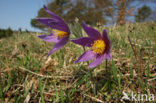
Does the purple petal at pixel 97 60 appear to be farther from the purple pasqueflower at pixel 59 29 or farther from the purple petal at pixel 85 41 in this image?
the purple pasqueflower at pixel 59 29

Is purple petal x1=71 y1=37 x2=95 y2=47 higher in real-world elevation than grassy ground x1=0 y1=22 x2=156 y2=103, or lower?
higher

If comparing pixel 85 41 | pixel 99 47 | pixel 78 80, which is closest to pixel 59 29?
pixel 85 41

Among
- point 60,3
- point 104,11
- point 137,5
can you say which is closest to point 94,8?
point 104,11

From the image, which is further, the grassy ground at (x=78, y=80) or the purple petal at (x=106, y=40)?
the grassy ground at (x=78, y=80)

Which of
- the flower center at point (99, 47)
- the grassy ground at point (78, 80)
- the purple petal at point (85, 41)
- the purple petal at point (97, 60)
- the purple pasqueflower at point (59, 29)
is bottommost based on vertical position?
the grassy ground at point (78, 80)

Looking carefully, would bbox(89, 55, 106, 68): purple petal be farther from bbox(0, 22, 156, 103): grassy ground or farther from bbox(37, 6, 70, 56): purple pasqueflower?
bbox(37, 6, 70, 56): purple pasqueflower

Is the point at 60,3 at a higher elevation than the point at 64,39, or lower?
higher

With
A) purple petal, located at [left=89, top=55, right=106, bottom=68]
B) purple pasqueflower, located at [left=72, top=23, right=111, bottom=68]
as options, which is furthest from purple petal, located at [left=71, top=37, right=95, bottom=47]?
purple petal, located at [left=89, top=55, right=106, bottom=68]

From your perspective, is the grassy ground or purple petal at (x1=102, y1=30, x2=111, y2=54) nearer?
purple petal at (x1=102, y1=30, x2=111, y2=54)

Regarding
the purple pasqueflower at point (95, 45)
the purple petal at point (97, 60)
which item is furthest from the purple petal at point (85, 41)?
the purple petal at point (97, 60)

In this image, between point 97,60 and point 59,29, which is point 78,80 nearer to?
point 97,60

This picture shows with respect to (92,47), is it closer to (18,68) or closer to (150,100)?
(150,100)
